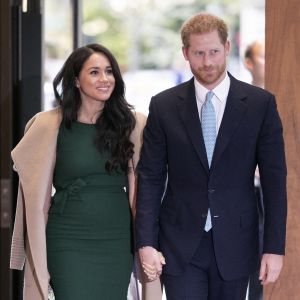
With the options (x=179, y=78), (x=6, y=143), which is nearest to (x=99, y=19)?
(x=179, y=78)

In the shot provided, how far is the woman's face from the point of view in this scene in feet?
9.57

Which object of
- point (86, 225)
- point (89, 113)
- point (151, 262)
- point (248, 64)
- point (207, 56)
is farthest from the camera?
point (248, 64)

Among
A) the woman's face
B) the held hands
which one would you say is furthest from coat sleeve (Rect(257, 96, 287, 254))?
the woman's face

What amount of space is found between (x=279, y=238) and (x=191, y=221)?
321 millimetres

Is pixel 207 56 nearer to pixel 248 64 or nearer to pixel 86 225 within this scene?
pixel 86 225

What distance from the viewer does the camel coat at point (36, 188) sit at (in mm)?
2891

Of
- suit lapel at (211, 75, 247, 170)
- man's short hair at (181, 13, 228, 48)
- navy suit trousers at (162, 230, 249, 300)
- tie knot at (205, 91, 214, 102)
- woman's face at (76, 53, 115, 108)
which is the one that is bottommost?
navy suit trousers at (162, 230, 249, 300)

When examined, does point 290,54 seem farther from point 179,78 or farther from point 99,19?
point 99,19

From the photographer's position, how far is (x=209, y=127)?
2.60m

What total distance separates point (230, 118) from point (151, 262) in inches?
23.5

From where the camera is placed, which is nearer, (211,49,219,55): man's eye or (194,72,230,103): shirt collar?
(211,49,219,55): man's eye

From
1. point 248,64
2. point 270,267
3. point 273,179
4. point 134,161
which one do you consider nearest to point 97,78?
point 134,161

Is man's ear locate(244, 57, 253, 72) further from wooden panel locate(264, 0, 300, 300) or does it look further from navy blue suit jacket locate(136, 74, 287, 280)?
navy blue suit jacket locate(136, 74, 287, 280)

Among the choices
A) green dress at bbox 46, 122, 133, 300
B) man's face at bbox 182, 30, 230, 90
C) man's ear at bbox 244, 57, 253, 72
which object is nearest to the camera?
man's face at bbox 182, 30, 230, 90
